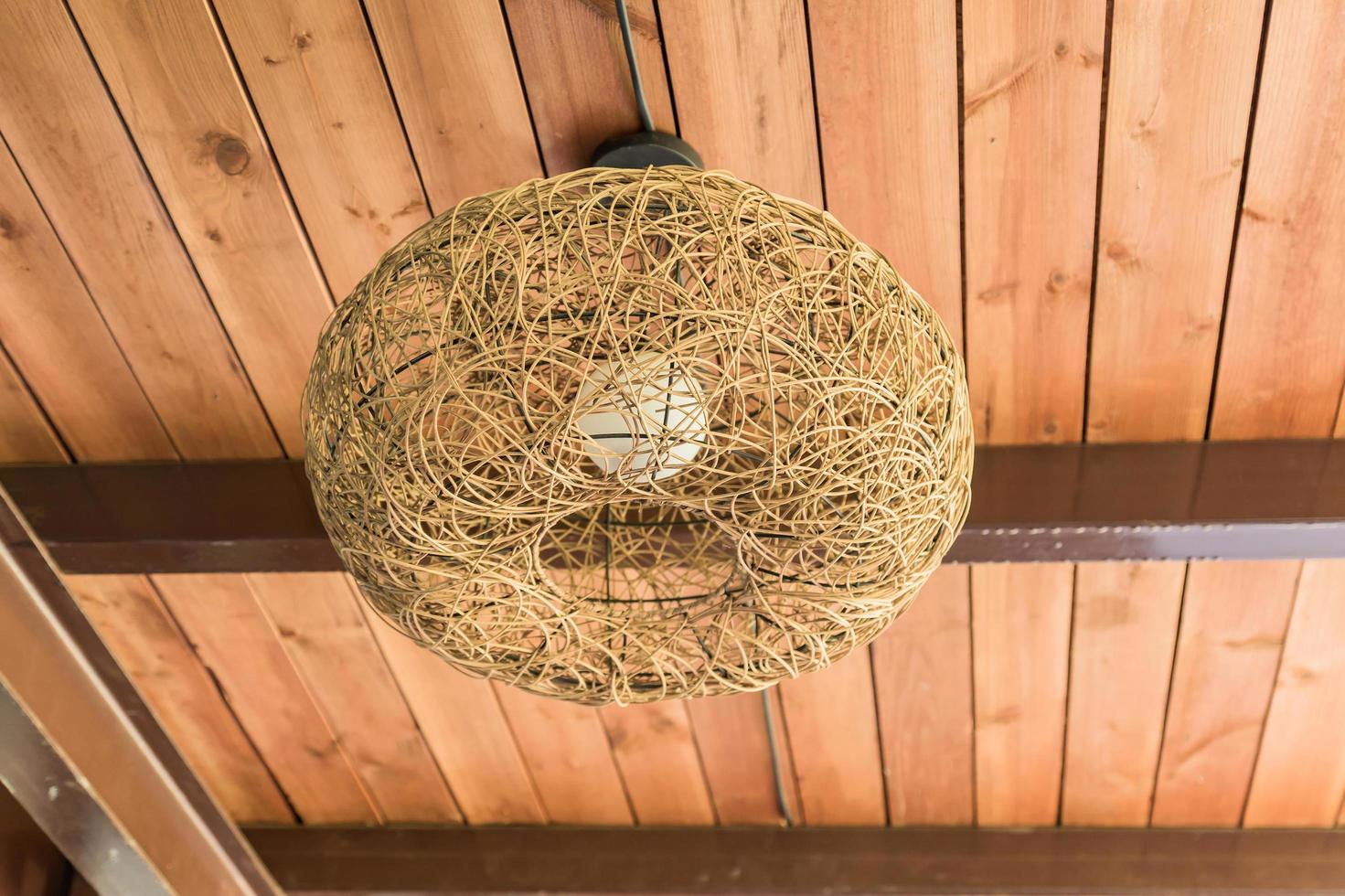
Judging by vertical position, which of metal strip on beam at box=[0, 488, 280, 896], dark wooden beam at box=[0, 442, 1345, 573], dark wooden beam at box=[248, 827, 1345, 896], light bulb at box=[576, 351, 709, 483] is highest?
light bulb at box=[576, 351, 709, 483]

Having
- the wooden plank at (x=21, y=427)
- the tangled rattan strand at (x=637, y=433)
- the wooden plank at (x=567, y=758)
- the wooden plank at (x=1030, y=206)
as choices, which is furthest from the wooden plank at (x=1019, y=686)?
the wooden plank at (x=21, y=427)

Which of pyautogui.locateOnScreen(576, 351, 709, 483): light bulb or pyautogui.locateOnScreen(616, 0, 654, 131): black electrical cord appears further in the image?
pyautogui.locateOnScreen(616, 0, 654, 131): black electrical cord

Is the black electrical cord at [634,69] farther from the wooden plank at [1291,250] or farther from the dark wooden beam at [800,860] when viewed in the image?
the dark wooden beam at [800,860]

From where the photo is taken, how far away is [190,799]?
1612mm

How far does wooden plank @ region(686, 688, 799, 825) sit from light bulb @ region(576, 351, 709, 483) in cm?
89

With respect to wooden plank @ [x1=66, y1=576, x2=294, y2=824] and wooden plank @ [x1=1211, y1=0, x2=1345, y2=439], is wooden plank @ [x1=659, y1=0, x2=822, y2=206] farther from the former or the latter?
wooden plank @ [x1=66, y1=576, x2=294, y2=824]

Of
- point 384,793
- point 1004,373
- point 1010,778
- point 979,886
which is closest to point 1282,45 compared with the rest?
point 1004,373

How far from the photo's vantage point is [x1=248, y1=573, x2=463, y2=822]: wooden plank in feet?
5.08

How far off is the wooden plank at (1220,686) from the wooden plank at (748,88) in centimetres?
76

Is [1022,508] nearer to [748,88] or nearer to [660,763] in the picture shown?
[748,88]

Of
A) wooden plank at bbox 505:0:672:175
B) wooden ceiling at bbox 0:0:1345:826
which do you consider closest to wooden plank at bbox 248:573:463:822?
wooden ceiling at bbox 0:0:1345:826

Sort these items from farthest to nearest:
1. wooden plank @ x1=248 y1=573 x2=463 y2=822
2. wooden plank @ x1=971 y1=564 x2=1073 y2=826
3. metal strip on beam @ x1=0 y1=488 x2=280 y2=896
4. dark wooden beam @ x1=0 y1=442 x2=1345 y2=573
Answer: wooden plank @ x1=248 y1=573 x2=463 y2=822, wooden plank @ x1=971 y1=564 x2=1073 y2=826, metal strip on beam @ x1=0 y1=488 x2=280 y2=896, dark wooden beam @ x1=0 y1=442 x2=1345 y2=573

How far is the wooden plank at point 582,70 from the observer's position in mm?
1030

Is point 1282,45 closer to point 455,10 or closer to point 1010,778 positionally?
point 455,10
